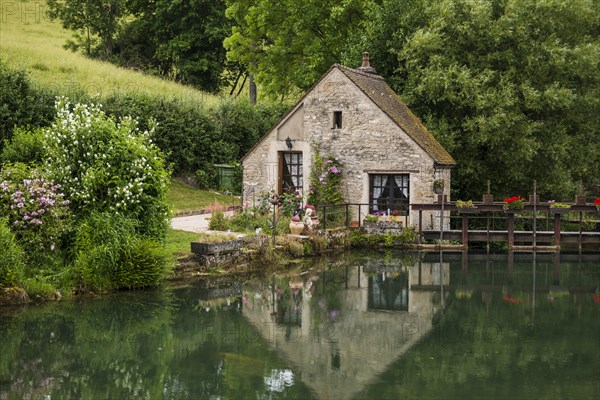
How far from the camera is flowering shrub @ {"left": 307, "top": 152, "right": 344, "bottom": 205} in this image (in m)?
28.0

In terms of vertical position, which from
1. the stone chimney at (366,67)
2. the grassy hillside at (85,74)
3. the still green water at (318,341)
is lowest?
the still green water at (318,341)

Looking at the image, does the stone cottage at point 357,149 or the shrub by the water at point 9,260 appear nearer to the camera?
the shrub by the water at point 9,260

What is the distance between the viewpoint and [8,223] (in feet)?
58.3

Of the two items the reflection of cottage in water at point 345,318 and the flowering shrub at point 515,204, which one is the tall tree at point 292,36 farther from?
the reflection of cottage in water at point 345,318

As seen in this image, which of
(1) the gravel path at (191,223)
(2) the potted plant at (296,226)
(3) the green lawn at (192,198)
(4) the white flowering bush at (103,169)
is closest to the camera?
(4) the white flowering bush at (103,169)

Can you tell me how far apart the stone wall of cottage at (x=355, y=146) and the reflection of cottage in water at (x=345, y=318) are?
4740 millimetres

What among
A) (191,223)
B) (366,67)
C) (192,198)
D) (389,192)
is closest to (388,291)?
(389,192)

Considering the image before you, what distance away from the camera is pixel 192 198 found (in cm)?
3300

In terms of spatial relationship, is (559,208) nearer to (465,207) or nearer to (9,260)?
(465,207)

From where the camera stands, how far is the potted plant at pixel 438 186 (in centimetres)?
2700

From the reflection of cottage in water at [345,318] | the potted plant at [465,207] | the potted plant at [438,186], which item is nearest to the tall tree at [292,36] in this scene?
the potted plant at [438,186]

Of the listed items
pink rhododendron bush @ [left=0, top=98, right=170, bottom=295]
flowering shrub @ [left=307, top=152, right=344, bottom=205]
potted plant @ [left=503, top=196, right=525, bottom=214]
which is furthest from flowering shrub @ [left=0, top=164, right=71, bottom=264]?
potted plant @ [left=503, top=196, right=525, bottom=214]

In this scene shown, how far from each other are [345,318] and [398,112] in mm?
13480

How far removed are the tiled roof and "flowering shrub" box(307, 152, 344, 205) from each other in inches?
96.7
